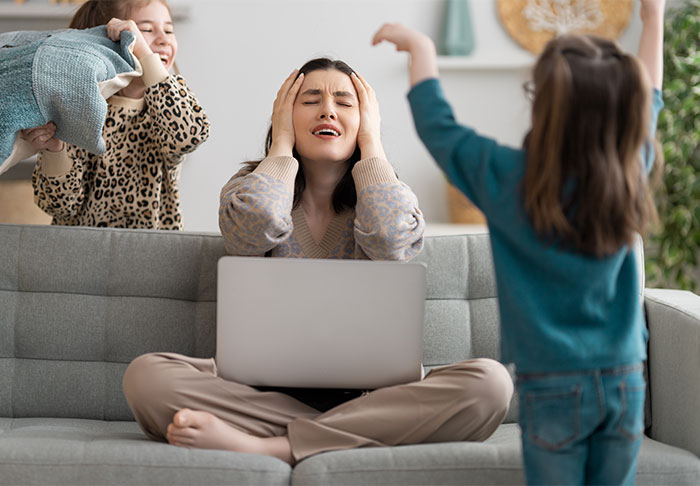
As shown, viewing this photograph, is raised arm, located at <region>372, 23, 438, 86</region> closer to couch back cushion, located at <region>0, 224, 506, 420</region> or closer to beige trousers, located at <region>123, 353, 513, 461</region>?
beige trousers, located at <region>123, 353, 513, 461</region>

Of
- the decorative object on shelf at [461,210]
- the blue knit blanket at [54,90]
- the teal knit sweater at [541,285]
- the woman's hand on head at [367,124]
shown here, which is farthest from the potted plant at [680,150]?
the blue knit blanket at [54,90]

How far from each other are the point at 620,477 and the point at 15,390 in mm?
1271

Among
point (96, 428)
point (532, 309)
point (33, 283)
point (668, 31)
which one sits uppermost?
point (668, 31)

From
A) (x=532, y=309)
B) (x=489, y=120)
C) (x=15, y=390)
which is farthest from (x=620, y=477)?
(x=489, y=120)

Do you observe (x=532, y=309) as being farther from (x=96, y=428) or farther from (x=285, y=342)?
(x=96, y=428)

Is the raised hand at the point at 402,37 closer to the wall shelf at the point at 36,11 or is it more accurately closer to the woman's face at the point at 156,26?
the woman's face at the point at 156,26

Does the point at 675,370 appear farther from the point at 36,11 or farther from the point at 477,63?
the point at 36,11

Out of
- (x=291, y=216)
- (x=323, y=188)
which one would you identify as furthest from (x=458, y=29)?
(x=291, y=216)

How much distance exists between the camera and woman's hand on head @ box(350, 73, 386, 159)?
1.69 meters

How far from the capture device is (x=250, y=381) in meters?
1.44

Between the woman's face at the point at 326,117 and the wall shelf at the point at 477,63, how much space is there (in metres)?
1.91

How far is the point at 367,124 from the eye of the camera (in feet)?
5.66

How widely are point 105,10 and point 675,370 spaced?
63.0 inches

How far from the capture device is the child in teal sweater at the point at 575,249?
1061 millimetres
